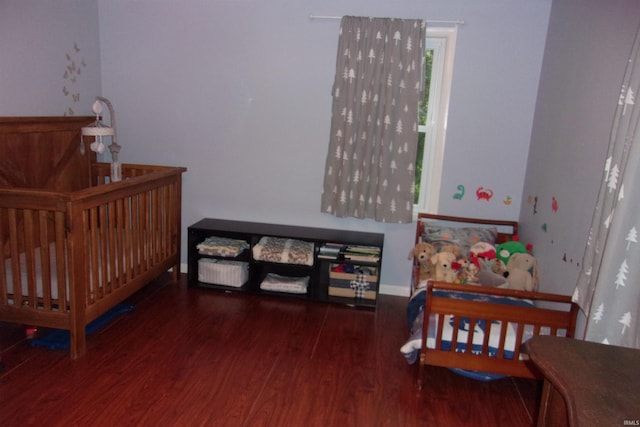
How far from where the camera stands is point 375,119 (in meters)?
3.29

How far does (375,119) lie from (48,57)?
2155mm

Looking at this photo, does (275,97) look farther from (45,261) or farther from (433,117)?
(45,261)

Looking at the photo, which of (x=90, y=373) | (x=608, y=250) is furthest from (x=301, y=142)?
(x=608, y=250)

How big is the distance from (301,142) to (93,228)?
1579mm

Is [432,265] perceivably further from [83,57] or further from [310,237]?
[83,57]

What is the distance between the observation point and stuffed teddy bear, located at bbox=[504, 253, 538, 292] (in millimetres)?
2701

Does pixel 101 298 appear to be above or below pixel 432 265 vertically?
below

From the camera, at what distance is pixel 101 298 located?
8.67 feet

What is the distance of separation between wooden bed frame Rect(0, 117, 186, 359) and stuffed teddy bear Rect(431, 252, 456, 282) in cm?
186

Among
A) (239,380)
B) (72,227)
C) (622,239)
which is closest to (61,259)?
(72,227)

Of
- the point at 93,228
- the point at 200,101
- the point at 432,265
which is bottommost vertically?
the point at 432,265

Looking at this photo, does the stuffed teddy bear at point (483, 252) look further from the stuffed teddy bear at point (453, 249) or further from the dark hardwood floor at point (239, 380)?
the dark hardwood floor at point (239, 380)

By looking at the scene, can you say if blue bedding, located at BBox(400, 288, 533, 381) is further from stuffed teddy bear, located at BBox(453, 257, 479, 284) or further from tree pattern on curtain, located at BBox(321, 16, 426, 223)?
tree pattern on curtain, located at BBox(321, 16, 426, 223)

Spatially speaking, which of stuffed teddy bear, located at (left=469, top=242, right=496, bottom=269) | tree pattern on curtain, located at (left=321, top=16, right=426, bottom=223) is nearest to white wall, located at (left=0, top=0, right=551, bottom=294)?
tree pattern on curtain, located at (left=321, top=16, right=426, bottom=223)
